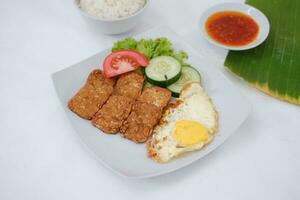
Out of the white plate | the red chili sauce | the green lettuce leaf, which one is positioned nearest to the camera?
the white plate

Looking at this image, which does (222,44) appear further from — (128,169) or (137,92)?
(128,169)

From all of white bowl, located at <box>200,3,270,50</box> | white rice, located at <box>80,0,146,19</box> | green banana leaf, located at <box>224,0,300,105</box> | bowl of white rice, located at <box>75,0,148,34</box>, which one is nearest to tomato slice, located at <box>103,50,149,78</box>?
bowl of white rice, located at <box>75,0,148,34</box>

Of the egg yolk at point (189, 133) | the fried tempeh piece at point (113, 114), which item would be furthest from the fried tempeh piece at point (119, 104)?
the egg yolk at point (189, 133)

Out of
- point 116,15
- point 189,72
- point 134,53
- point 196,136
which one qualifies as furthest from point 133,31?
point 196,136

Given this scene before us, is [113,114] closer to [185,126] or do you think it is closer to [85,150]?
[85,150]

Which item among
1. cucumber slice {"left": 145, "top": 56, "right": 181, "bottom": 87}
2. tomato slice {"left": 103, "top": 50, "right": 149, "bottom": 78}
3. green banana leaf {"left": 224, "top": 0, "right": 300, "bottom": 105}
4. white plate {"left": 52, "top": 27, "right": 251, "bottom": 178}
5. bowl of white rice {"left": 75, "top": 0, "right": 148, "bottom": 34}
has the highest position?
A: bowl of white rice {"left": 75, "top": 0, "right": 148, "bottom": 34}

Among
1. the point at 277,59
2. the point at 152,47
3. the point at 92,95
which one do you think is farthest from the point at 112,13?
the point at 277,59

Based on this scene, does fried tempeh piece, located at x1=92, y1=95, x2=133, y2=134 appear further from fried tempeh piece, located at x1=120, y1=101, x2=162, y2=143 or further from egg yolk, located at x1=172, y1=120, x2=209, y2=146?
egg yolk, located at x1=172, y1=120, x2=209, y2=146

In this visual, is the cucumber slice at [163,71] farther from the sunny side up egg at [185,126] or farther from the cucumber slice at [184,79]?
the sunny side up egg at [185,126]
